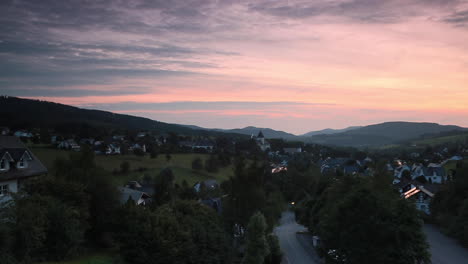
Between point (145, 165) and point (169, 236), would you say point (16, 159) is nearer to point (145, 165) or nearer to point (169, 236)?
point (169, 236)

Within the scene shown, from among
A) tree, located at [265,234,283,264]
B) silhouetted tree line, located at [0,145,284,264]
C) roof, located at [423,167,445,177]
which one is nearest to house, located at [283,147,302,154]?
roof, located at [423,167,445,177]

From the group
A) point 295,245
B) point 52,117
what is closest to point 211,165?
point 295,245

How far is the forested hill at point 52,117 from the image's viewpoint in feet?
350

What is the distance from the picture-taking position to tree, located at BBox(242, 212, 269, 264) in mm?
26312

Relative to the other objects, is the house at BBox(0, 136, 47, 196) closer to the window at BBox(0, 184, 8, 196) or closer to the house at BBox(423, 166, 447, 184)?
the window at BBox(0, 184, 8, 196)

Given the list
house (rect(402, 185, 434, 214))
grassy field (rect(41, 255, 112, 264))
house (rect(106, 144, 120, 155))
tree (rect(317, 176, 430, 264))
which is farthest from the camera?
house (rect(106, 144, 120, 155))

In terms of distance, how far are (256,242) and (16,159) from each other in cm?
1715

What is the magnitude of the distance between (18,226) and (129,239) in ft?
19.5

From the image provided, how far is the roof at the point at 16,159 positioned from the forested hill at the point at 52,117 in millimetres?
80461

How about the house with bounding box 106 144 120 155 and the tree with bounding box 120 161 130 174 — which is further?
the house with bounding box 106 144 120 155

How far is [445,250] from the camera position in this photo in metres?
34.2

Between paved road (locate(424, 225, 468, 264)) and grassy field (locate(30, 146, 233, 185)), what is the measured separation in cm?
3179

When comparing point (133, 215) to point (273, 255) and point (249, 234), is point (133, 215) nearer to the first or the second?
point (249, 234)

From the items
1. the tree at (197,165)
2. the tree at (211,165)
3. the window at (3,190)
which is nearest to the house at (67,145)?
the tree at (197,165)
